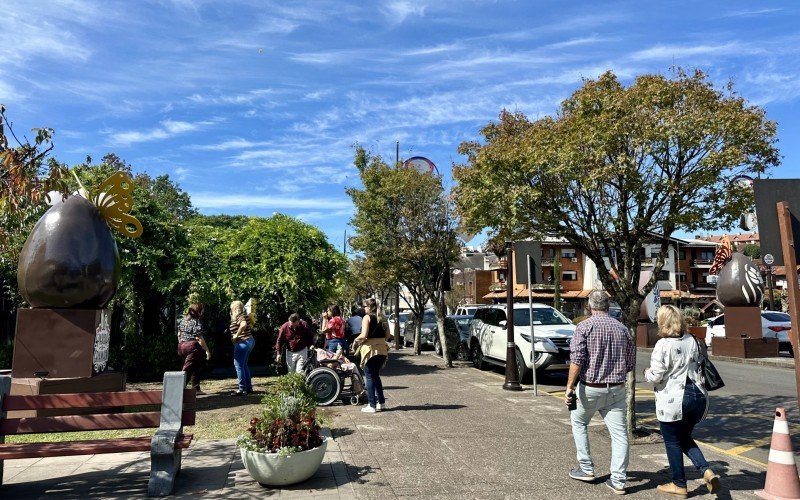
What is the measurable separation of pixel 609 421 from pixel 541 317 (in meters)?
8.54

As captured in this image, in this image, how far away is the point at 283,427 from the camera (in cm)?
518

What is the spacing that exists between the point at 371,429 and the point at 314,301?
267 inches

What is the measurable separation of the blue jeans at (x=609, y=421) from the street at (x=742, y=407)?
7.25 ft

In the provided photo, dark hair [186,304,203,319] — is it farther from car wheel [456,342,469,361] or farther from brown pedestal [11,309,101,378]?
car wheel [456,342,469,361]

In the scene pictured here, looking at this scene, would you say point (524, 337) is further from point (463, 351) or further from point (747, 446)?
point (747, 446)

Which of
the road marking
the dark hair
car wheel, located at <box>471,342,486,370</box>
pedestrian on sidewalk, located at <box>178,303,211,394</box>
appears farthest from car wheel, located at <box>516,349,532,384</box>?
the dark hair

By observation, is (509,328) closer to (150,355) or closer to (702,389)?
(702,389)

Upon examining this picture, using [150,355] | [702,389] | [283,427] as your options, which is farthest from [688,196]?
[150,355]

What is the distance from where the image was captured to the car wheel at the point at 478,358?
15447 millimetres

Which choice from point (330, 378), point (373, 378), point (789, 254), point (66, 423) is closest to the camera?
point (789, 254)

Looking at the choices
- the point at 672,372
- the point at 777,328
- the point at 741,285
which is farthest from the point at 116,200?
the point at 777,328

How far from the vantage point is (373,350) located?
28.2ft

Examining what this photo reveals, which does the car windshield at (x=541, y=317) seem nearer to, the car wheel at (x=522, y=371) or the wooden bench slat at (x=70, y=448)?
the car wheel at (x=522, y=371)

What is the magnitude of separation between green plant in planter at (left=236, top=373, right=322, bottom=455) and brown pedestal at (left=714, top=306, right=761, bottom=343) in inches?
677
